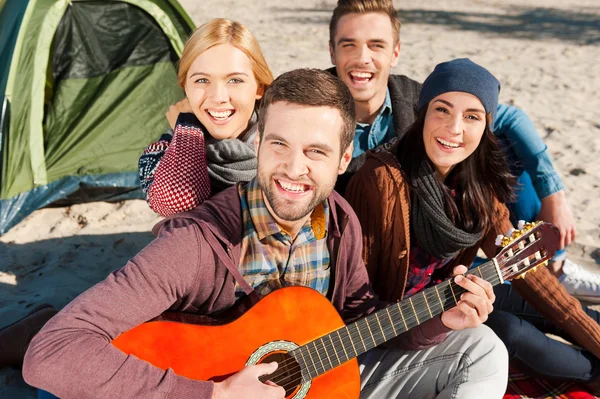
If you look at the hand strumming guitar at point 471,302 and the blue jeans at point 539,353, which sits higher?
the hand strumming guitar at point 471,302

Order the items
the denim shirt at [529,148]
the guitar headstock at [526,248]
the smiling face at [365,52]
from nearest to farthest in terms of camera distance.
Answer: the guitar headstock at [526,248] → the smiling face at [365,52] → the denim shirt at [529,148]

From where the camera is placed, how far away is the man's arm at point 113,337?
178 centimetres

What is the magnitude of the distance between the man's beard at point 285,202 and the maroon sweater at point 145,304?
0.50 feet

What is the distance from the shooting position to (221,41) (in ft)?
8.38

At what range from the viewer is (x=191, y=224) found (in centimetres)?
205

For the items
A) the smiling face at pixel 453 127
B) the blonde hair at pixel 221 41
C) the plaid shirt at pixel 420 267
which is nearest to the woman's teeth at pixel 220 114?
the blonde hair at pixel 221 41

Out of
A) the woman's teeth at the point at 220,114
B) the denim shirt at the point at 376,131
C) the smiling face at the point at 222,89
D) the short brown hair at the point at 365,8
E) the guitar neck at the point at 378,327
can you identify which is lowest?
the guitar neck at the point at 378,327

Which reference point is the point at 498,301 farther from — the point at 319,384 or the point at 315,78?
the point at 315,78

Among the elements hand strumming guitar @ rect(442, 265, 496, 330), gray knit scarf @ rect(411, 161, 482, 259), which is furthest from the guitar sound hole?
gray knit scarf @ rect(411, 161, 482, 259)

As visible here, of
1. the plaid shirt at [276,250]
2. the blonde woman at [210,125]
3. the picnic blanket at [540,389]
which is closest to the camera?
the plaid shirt at [276,250]

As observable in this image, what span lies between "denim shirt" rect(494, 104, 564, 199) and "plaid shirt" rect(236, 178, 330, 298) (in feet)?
5.08

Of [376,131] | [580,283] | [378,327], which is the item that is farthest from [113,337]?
[580,283]

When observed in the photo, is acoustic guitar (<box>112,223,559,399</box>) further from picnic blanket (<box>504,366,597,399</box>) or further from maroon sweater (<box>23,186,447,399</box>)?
picnic blanket (<box>504,366,597,399</box>)

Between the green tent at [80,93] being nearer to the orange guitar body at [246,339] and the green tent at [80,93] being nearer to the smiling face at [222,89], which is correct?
the smiling face at [222,89]
